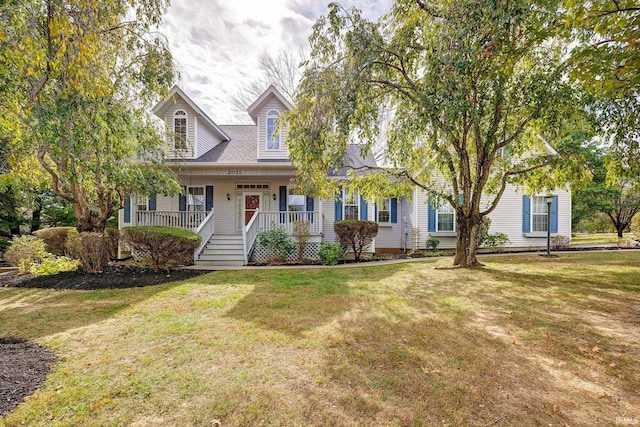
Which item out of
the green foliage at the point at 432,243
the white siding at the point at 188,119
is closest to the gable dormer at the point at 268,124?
the white siding at the point at 188,119

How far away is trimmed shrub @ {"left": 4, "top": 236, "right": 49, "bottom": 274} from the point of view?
27.2ft

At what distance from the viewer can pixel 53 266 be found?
7.94 metres

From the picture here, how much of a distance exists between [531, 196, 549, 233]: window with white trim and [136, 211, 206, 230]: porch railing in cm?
1475

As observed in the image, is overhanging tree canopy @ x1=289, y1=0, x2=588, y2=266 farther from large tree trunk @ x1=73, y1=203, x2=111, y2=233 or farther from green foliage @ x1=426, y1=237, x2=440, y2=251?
large tree trunk @ x1=73, y1=203, x2=111, y2=233

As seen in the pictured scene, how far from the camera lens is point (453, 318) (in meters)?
4.60

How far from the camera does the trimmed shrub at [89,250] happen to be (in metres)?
8.02

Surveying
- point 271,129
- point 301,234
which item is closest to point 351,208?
point 301,234

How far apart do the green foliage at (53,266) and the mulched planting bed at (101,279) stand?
152 millimetres

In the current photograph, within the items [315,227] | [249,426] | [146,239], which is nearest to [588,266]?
[315,227]

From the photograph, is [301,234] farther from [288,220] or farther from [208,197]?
[208,197]

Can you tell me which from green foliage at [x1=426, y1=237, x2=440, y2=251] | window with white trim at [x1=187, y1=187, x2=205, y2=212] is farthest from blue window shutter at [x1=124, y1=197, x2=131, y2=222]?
green foliage at [x1=426, y1=237, x2=440, y2=251]

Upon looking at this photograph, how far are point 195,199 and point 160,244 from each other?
209 inches

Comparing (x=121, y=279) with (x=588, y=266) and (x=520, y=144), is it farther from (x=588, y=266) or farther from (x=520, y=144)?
(x=588, y=266)

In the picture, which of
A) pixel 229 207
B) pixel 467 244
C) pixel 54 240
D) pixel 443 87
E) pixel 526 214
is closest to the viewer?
pixel 443 87
